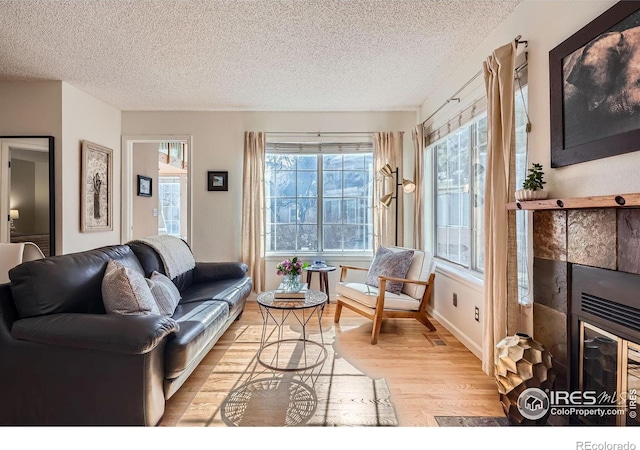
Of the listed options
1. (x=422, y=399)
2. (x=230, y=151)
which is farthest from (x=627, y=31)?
(x=230, y=151)

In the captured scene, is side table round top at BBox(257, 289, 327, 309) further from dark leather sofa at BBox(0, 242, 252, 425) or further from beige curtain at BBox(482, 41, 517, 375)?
beige curtain at BBox(482, 41, 517, 375)

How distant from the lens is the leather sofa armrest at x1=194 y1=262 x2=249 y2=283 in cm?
332

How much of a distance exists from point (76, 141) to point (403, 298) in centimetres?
399

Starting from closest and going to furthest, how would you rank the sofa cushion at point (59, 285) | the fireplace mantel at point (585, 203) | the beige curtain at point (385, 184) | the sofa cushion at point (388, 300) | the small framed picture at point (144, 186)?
the fireplace mantel at point (585, 203), the sofa cushion at point (59, 285), the sofa cushion at point (388, 300), the beige curtain at point (385, 184), the small framed picture at point (144, 186)

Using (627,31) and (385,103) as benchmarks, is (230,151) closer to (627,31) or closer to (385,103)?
(385,103)

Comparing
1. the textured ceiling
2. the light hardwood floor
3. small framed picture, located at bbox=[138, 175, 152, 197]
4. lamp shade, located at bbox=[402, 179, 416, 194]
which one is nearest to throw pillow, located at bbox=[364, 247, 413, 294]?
the light hardwood floor

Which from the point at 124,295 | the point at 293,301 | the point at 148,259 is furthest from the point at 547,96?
the point at 148,259

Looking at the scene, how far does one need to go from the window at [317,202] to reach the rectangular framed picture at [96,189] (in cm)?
202

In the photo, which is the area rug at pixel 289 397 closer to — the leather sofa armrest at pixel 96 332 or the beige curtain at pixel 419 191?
the leather sofa armrest at pixel 96 332

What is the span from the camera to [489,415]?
5.77 ft

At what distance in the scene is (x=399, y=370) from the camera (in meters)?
2.26

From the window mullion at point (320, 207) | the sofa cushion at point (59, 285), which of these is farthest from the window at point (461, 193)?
the sofa cushion at point (59, 285)

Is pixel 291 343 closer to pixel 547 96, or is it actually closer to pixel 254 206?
pixel 254 206

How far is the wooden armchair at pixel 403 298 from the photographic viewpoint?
2789 millimetres
